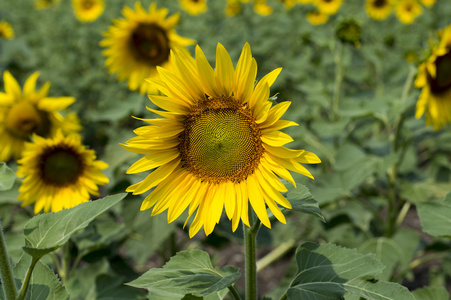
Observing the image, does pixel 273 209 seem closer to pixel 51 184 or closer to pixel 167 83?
pixel 167 83

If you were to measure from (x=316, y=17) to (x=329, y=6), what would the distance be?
1.76 feet

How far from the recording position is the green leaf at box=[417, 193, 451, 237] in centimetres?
131

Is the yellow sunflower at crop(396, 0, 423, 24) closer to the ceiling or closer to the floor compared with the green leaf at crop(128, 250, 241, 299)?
closer to the ceiling

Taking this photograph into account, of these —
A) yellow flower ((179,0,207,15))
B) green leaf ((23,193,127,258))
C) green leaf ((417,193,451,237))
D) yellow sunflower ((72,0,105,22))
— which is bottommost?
yellow sunflower ((72,0,105,22))

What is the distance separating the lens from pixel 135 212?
2.23 m

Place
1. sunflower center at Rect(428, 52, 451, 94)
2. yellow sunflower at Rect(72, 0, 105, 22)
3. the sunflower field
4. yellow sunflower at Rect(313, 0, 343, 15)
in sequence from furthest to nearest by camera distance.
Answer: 1. yellow sunflower at Rect(72, 0, 105, 22)
2. yellow sunflower at Rect(313, 0, 343, 15)
3. sunflower center at Rect(428, 52, 451, 94)
4. the sunflower field

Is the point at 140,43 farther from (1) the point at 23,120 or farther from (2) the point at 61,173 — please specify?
(2) the point at 61,173

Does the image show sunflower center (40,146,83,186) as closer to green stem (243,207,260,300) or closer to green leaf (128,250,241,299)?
green leaf (128,250,241,299)

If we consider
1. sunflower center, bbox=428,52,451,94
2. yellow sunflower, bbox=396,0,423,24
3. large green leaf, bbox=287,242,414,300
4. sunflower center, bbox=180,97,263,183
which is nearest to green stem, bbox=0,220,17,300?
sunflower center, bbox=180,97,263,183

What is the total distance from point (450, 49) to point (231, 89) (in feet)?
4.70

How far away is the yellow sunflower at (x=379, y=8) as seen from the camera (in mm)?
4688

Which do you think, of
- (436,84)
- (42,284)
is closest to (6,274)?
(42,284)

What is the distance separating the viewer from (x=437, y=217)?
4.58 ft

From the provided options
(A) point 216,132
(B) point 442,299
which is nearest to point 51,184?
(A) point 216,132
